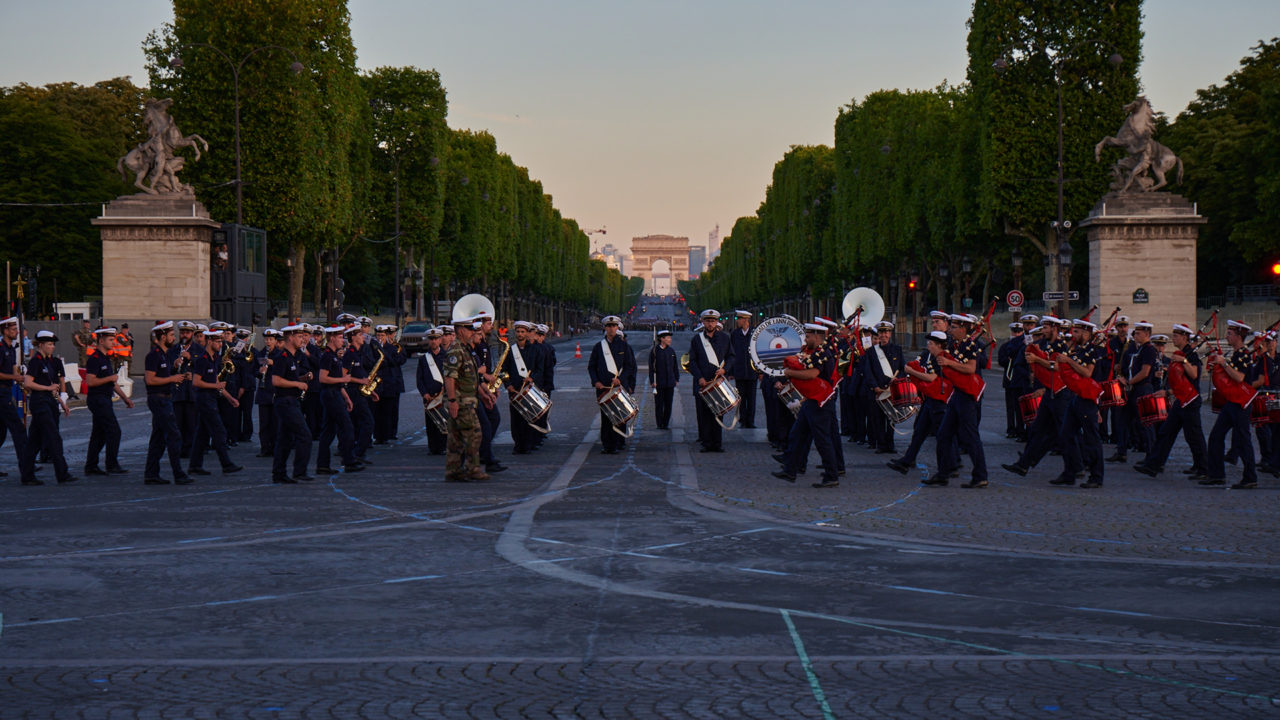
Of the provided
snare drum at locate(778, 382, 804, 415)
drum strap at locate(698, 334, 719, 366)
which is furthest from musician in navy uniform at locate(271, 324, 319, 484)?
drum strap at locate(698, 334, 719, 366)

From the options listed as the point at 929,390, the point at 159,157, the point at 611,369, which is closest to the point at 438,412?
the point at 611,369

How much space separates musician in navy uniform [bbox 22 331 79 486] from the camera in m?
A: 15.3

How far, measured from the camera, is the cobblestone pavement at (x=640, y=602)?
6367 mm

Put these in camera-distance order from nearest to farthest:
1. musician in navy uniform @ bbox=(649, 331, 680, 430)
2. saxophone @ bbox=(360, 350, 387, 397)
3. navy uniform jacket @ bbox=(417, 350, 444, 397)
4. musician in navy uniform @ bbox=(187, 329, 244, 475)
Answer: musician in navy uniform @ bbox=(187, 329, 244, 475) < saxophone @ bbox=(360, 350, 387, 397) < navy uniform jacket @ bbox=(417, 350, 444, 397) < musician in navy uniform @ bbox=(649, 331, 680, 430)

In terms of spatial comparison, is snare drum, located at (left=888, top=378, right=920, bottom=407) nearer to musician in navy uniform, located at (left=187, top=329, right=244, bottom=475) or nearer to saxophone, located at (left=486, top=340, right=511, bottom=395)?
saxophone, located at (left=486, top=340, right=511, bottom=395)

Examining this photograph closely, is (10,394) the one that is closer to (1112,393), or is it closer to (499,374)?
(499,374)

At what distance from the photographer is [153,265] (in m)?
40.9

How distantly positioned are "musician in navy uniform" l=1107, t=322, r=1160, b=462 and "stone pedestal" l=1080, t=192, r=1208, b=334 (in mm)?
21789

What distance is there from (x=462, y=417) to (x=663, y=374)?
21.9 feet

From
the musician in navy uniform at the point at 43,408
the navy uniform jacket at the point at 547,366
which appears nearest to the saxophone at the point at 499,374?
the navy uniform jacket at the point at 547,366

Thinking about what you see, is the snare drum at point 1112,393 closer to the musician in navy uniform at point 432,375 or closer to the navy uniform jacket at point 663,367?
the navy uniform jacket at point 663,367

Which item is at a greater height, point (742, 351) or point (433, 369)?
point (742, 351)

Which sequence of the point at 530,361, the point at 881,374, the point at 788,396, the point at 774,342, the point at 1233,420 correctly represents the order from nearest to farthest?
1. the point at 1233,420
2. the point at 788,396
3. the point at 881,374
4. the point at 530,361
5. the point at 774,342

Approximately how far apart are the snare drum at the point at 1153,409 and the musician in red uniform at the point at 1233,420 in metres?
1.09
